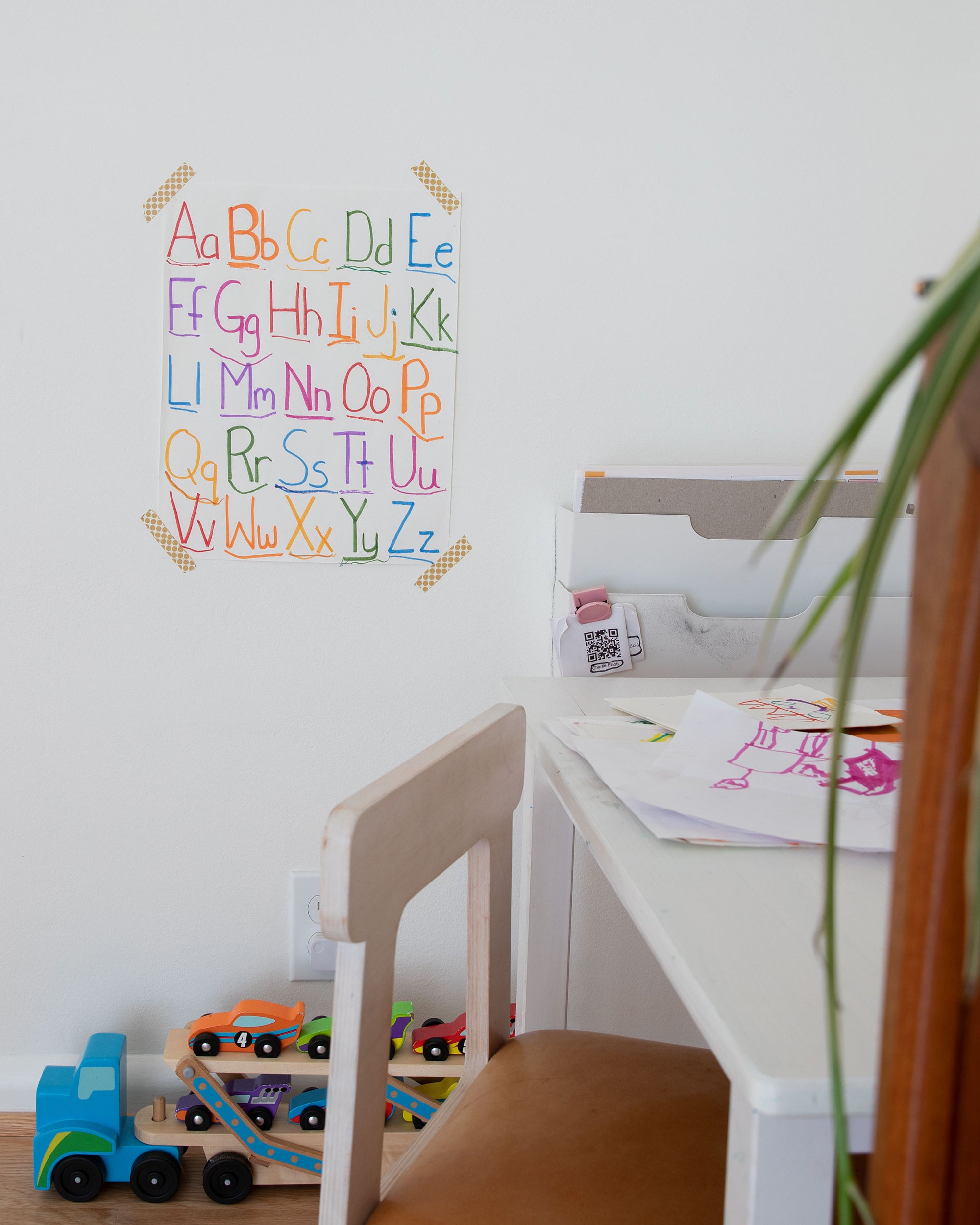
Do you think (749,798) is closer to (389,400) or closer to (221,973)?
(389,400)

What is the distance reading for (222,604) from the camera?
1.19 m

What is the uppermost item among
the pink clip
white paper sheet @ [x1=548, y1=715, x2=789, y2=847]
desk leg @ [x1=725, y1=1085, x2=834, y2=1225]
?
the pink clip

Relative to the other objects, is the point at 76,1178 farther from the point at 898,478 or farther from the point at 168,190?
the point at 898,478

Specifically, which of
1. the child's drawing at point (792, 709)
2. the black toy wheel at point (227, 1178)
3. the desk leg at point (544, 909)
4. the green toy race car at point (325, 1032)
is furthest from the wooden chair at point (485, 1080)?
the black toy wheel at point (227, 1178)

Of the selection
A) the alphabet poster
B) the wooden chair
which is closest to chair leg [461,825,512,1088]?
the wooden chair

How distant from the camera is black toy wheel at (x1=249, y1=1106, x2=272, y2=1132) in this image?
3.64 feet

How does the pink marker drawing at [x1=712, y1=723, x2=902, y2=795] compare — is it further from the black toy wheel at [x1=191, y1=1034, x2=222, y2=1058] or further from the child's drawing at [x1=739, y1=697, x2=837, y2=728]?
the black toy wheel at [x1=191, y1=1034, x2=222, y2=1058]

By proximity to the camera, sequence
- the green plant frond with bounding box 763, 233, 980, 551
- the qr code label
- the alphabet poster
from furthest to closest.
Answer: the alphabet poster, the qr code label, the green plant frond with bounding box 763, 233, 980, 551

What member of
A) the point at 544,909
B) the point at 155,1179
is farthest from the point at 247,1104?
the point at 544,909

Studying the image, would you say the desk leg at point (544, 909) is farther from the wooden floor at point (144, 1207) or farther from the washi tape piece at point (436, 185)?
the washi tape piece at point (436, 185)

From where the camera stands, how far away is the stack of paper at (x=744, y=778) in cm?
55

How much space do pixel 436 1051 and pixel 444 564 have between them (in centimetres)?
57

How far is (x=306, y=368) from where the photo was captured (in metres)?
1.16

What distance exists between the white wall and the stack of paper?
0.52 meters
